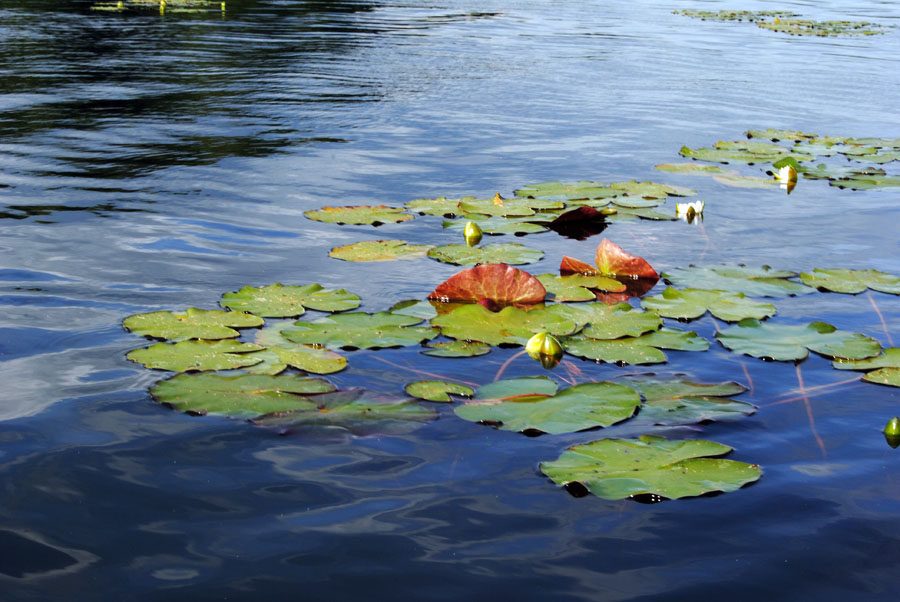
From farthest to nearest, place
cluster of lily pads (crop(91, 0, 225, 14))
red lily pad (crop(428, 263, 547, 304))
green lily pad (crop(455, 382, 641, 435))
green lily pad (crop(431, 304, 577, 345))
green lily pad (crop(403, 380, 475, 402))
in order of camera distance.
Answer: cluster of lily pads (crop(91, 0, 225, 14))
red lily pad (crop(428, 263, 547, 304))
green lily pad (crop(431, 304, 577, 345))
green lily pad (crop(403, 380, 475, 402))
green lily pad (crop(455, 382, 641, 435))

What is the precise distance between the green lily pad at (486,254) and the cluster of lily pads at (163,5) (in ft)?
58.1

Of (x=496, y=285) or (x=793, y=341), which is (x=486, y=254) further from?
(x=793, y=341)

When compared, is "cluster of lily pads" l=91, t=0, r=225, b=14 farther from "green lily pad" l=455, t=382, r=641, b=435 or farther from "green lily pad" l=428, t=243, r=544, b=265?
"green lily pad" l=455, t=382, r=641, b=435

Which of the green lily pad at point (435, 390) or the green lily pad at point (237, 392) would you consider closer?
the green lily pad at point (237, 392)

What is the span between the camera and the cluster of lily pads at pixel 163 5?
2026cm

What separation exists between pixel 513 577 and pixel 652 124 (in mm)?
7684

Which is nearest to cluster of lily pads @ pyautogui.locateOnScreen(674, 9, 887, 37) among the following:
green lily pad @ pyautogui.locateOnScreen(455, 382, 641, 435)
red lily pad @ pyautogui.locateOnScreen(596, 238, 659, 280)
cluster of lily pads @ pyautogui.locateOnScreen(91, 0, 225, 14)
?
cluster of lily pads @ pyautogui.locateOnScreen(91, 0, 225, 14)

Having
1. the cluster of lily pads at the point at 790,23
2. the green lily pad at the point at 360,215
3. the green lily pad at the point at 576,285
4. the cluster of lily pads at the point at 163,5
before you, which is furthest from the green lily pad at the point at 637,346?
the cluster of lily pads at the point at 163,5

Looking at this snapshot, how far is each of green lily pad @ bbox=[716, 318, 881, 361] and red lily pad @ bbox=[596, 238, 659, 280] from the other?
2.44ft

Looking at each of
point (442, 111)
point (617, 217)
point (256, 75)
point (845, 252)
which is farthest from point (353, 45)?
point (845, 252)

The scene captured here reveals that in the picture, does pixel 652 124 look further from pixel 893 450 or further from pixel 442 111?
pixel 893 450

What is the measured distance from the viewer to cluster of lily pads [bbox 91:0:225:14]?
798 inches

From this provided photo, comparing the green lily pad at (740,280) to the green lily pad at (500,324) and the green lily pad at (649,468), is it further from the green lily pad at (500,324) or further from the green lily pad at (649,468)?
the green lily pad at (649,468)

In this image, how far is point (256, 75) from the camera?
37.6 feet
